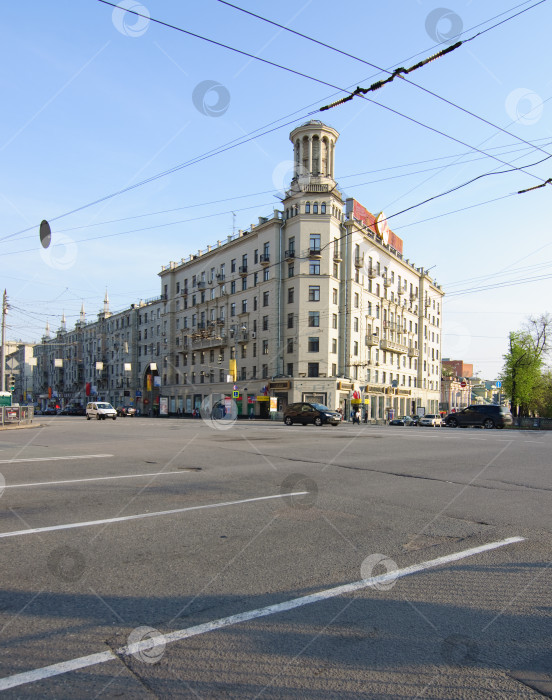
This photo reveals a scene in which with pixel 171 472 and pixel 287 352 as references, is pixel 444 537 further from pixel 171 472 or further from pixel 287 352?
pixel 287 352

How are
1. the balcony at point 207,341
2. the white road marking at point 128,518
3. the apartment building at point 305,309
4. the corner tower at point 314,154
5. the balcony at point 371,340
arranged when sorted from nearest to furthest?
the white road marking at point 128,518 → the corner tower at point 314,154 → the apartment building at point 305,309 → the balcony at point 371,340 → the balcony at point 207,341

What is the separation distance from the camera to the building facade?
53.3 m

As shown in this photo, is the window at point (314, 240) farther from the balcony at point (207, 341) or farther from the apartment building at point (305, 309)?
the balcony at point (207, 341)

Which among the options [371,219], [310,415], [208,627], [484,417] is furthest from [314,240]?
[208,627]

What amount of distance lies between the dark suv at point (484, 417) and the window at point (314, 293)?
20.5 metres

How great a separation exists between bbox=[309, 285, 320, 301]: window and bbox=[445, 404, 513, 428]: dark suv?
2052cm

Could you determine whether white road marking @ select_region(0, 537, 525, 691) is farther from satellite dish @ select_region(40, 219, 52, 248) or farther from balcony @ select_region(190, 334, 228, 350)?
balcony @ select_region(190, 334, 228, 350)

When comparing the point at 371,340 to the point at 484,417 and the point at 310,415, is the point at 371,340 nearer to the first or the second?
the point at 484,417

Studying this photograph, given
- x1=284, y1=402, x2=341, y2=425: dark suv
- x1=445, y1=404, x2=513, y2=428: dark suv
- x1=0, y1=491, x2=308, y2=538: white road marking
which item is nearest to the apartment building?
x1=284, y1=402, x2=341, y2=425: dark suv

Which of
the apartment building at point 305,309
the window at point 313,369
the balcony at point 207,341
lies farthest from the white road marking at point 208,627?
the balcony at point 207,341

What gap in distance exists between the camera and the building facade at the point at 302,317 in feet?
175

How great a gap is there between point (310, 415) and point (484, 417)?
12330mm

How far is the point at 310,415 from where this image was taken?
34406mm

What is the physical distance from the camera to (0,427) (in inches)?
1170
